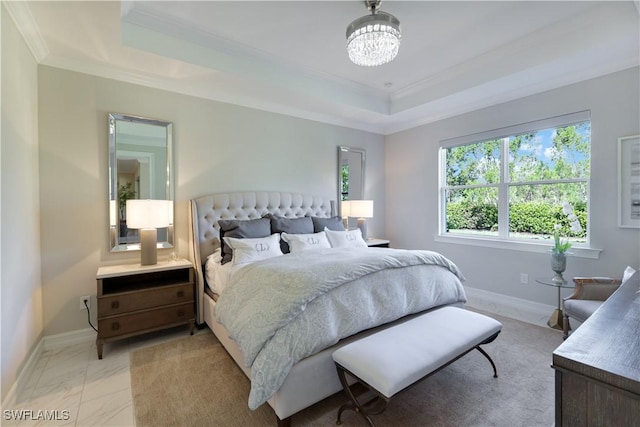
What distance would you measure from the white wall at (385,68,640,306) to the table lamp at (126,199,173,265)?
3498 millimetres

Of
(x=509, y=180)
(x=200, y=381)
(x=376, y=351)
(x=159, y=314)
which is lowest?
(x=200, y=381)

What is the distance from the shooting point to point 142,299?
256 centimetres

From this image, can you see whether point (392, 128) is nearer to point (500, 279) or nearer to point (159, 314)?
point (500, 279)

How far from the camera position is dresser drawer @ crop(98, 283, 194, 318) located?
2406 mm

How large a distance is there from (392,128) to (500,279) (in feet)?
9.10

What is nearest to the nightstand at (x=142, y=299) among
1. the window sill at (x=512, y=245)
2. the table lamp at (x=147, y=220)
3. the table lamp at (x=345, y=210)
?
the table lamp at (x=147, y=220)

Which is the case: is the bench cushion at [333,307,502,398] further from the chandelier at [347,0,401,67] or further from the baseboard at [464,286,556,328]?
the chandelier at [347,0,401,67]

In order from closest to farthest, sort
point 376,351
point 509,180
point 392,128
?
point 376,351 < point 509,180 < point 392,128

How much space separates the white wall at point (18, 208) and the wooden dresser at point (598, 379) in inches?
108

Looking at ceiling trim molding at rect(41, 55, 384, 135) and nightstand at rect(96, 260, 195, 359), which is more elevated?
ceiling trim molding at rect(41, 55, 384, 135)

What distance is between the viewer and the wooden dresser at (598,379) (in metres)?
0.57

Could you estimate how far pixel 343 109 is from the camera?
3951mm

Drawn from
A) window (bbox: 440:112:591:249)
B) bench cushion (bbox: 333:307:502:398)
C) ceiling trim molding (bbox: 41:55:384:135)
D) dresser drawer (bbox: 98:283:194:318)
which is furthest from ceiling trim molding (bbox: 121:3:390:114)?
bench cushion (bbox: 333:307:502:398)

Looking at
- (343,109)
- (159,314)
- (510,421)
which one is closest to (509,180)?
(343,109)
